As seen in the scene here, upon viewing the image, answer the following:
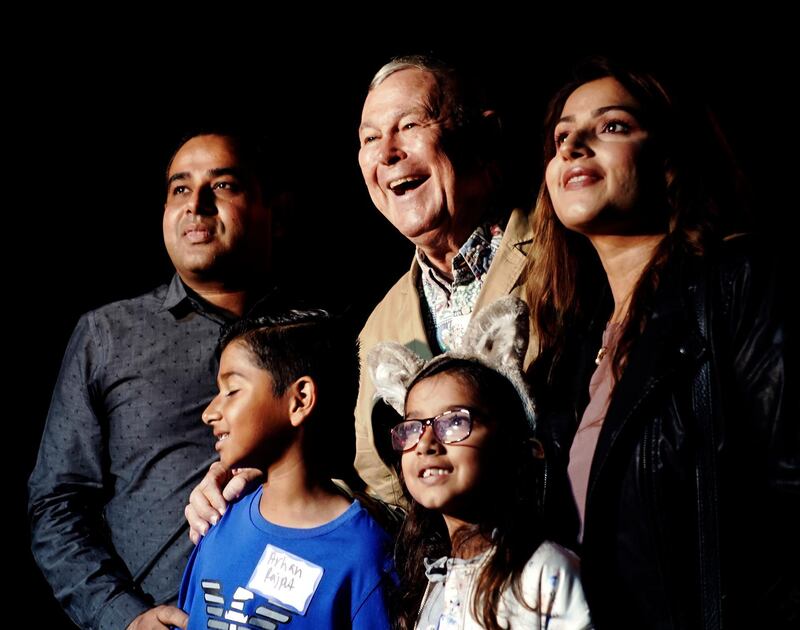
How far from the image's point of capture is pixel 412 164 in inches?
101

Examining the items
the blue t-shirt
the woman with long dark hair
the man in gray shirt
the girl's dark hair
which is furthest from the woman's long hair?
the man in gray shirt

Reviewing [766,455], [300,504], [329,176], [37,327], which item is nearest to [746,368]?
[766,455]

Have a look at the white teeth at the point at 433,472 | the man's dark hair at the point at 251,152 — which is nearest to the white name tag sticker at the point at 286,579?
the white teeth at the point at 433,472

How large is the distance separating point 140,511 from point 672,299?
5.17ft

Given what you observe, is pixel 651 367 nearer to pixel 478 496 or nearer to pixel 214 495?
pixel 478 496

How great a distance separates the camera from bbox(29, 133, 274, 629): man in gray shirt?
2.59 metres

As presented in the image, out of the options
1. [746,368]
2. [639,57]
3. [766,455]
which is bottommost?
[766,455]

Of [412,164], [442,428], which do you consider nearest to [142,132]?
[412,164]

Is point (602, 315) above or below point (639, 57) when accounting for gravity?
below

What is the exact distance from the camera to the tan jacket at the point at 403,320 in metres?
2.43

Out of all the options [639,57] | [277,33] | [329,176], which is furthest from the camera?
[329,176]

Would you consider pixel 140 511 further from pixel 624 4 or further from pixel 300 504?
pixel 624 4

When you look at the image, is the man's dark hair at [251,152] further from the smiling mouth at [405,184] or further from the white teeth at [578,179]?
the white teeth at [578,179]

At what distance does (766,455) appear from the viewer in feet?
5.30
